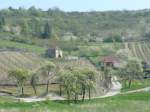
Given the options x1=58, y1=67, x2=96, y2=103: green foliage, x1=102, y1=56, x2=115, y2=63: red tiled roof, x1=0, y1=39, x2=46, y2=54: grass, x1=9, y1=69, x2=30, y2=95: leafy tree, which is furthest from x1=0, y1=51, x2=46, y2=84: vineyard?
x1=0, y1=39, x2=46, y2=54: grass

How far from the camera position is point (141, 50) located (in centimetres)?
16088

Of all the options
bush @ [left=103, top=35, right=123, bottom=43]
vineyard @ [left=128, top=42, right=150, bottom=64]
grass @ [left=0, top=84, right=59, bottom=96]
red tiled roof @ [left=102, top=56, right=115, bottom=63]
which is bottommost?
grass @ [left=0, top=84, right=59, bottom=96]

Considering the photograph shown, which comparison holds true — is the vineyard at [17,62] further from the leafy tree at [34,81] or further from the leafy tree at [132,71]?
the leafy tree at [132,71]

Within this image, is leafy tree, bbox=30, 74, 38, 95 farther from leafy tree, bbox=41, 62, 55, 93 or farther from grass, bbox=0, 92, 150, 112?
grass, bbox=0, 92, 150, 112

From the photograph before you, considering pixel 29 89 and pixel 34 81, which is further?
pixel 29 89

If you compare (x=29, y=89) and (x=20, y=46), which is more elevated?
(x=20, y=46)

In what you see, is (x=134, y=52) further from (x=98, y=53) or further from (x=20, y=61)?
(x=20, y=61)

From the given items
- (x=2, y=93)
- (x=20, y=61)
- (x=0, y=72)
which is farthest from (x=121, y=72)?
(x=2, y=93)

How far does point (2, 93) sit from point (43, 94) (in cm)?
636

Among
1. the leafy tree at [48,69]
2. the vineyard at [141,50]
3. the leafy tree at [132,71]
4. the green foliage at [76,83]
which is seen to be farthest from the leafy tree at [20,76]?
the vineyard at [141,50]

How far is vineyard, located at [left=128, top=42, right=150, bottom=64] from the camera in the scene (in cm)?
Answer: 15004

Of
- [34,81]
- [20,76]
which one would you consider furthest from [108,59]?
[20,76]

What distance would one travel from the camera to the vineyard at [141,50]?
15004cm

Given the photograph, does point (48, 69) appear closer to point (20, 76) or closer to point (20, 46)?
point (20, 76)
